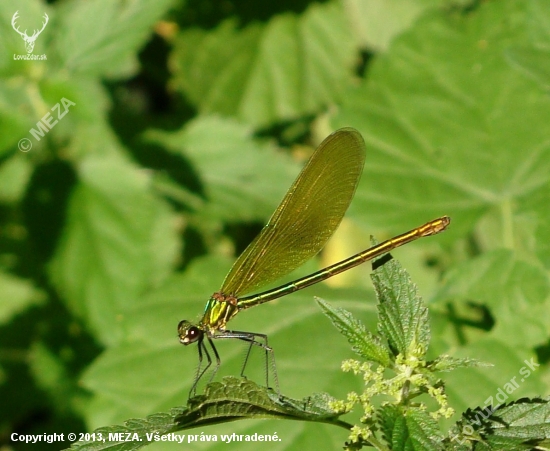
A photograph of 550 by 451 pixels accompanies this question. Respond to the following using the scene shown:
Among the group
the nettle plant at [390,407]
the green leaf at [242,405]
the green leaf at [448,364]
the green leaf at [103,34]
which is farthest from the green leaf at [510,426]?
the green leaf at [103,34]

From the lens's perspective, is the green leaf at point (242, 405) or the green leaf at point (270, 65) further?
the green leaf at point (270, 65)

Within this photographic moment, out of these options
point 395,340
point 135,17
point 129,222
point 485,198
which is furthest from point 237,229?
point 395,340

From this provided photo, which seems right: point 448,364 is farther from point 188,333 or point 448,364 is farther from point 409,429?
point 188,333

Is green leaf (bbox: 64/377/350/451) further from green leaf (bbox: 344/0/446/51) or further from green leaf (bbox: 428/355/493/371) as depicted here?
green leaf (bbox: 344/0/446/51)

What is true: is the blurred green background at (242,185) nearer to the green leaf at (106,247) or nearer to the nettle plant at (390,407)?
the green leaf at (106,247)

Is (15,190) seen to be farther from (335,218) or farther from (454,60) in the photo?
(454,60)
